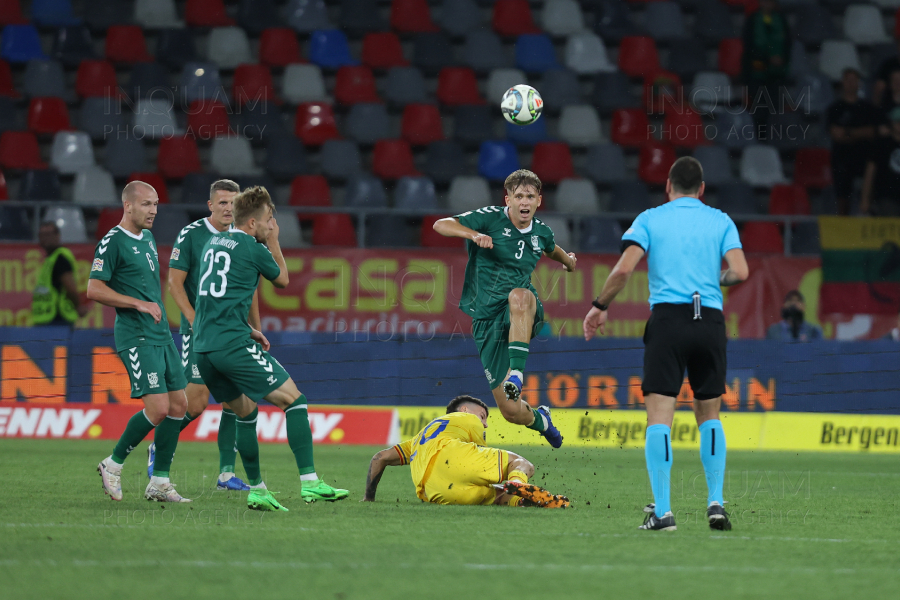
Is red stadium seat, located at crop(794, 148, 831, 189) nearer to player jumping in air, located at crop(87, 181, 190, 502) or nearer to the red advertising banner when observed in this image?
the red advertising banner

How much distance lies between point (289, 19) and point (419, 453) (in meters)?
13.0

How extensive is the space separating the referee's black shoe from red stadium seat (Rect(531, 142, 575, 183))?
37.9 ft

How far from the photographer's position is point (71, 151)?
17.4m

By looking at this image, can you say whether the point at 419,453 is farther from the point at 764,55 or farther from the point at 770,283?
the point at 764,55

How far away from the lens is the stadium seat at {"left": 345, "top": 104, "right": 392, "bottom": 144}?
18.1 m

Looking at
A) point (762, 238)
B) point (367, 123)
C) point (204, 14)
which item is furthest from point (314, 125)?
point (762, 238)

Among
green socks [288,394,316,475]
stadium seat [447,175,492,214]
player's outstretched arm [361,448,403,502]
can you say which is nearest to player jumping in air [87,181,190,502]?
green socks [288,394,316,475]

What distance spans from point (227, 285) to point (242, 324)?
0.26 m

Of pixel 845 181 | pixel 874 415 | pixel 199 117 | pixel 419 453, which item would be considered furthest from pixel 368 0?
pixel 419 453

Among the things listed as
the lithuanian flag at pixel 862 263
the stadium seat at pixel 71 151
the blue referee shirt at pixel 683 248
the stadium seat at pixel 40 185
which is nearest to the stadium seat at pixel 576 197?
the lithuanian flag at pixel 862 263

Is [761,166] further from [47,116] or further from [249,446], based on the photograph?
[249,446]

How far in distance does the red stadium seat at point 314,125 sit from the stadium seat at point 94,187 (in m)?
2.83

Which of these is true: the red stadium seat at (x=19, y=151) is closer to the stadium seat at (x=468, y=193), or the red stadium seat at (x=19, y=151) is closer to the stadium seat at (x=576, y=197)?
the stadium seat at (x=468, y=193)

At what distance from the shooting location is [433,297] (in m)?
14.6
